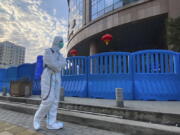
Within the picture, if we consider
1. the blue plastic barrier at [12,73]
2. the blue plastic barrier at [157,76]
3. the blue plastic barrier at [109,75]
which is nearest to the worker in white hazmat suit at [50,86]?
the blue plastic barrier at [109,75]

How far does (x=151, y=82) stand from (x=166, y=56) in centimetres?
121

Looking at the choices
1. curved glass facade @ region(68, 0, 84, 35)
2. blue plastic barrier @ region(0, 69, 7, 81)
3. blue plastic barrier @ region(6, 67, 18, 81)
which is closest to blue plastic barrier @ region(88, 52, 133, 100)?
blue plastic barrier @ region(6, 67, 18, 81)

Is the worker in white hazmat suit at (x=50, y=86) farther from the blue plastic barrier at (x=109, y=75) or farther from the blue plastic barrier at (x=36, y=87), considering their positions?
the blue plastic barrier at (x=36, y=87)

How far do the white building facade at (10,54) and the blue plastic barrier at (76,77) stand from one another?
172 ft

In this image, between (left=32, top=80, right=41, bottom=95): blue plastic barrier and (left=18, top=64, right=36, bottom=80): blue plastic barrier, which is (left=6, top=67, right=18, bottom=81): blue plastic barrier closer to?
(left=18, top=64, right=36, bottom=80): blue plastic barrier

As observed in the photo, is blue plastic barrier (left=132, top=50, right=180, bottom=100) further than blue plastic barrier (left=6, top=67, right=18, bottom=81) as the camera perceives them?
No

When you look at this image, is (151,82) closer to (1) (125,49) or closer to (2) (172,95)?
(2) (172,95)

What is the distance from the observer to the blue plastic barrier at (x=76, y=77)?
6.69 meters

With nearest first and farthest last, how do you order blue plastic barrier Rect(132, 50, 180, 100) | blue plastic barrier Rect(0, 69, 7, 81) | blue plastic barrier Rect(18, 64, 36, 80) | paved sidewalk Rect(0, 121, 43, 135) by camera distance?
paved sidewalk Rect(0, 121, 43, 135)
blue plastic barrier Rect(132, 50, 180, 100)
blue plastic barrier Rect(18, 64, 36, 80)
blue plastic barrier Rect(0, 69, 7, 81)

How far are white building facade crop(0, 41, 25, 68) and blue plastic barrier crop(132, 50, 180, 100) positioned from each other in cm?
5538

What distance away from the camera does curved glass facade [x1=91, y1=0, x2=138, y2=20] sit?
46.4ft

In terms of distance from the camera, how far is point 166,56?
558cm

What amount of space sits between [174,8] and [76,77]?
30.3ft

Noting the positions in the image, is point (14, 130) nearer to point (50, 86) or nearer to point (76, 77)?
point (50, 86)
